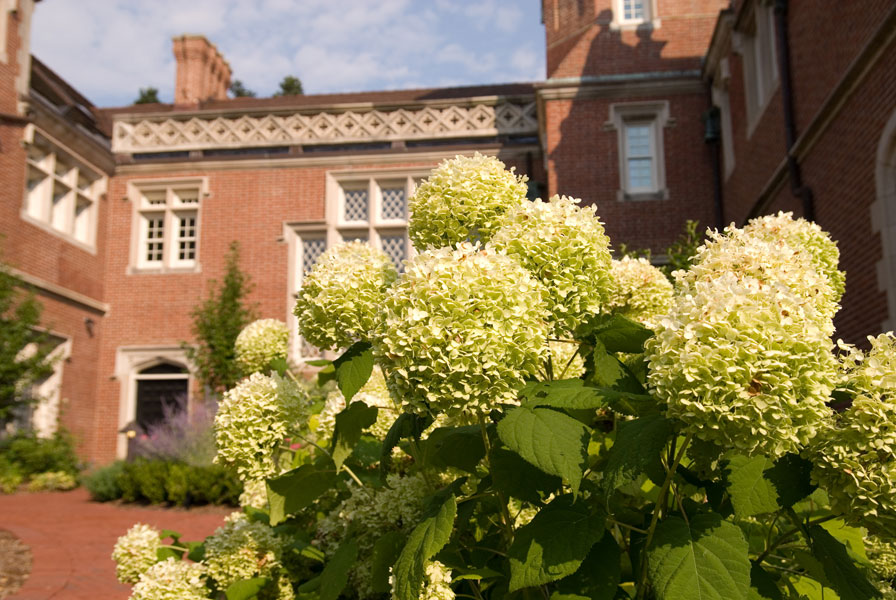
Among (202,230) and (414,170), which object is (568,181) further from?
(202,230)

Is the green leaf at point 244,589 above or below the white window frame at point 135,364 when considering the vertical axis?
below

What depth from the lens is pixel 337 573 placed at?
1964 millimetres

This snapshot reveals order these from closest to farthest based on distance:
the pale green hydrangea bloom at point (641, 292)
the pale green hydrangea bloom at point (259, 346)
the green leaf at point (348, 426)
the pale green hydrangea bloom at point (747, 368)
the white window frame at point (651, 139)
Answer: the pale green hydrangea bloom at point (747, 368), the green leaf at point (348, 426), the pale green hydrangea bloom at point (641, 292), the pale green hydrangea bloom at point (259, 346), the white window frame at point (651, 139)

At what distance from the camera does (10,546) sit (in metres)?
7.82

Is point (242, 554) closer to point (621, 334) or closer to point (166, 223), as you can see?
point (621, 334)

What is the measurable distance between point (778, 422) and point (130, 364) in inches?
726

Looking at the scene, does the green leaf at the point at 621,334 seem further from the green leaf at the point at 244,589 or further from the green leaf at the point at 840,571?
the green leaf at the point at 244,589

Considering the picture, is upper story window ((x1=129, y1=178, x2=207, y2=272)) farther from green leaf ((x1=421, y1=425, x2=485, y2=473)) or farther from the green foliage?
green leaf ((x1=421, y1=425, x2=485, y2=473))

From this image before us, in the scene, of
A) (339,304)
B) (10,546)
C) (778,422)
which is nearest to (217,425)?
(339,304)

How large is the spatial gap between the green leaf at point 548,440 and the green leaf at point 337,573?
79 cm

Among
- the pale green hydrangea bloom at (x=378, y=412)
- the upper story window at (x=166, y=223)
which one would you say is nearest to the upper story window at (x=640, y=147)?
the upper story window at (x=166, y=223)


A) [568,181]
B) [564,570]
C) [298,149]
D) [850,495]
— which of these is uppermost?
[298,149]

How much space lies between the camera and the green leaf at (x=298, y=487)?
7.55ft

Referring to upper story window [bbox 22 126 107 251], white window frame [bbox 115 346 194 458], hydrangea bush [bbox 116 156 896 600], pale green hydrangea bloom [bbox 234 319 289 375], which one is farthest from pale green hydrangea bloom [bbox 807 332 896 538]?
white window frame [bbox 115 346 194 458]
